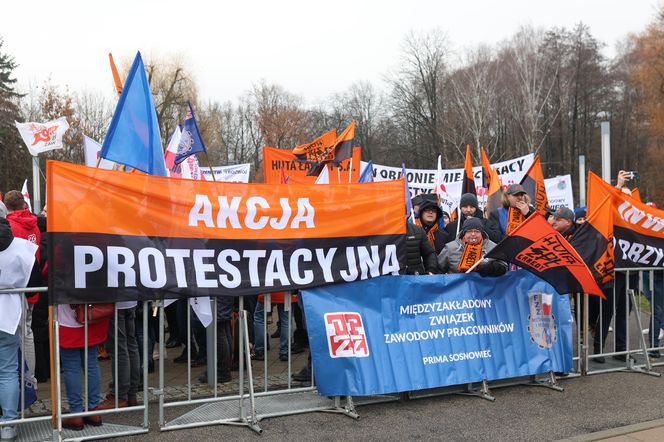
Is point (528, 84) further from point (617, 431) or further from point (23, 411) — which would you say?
point (23, 411)

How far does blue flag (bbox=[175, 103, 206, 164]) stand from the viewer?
6.92 m

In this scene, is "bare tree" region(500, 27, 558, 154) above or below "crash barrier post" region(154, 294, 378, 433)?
above

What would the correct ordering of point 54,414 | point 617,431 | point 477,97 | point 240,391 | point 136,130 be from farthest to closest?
point 477,97 < point 136,130 < point 240,391 < point 617,431 < point 54,414

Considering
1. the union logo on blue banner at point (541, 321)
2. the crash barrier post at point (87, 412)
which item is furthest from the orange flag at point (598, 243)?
the crash barrier post at point (87, 412)

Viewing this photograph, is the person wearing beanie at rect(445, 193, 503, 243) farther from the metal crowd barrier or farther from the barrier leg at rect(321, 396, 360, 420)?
the barrier leg at rect(321, 396, 360, 420)

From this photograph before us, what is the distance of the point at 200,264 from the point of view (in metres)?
5.36

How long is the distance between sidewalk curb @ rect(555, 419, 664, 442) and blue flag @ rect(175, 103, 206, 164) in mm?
4775

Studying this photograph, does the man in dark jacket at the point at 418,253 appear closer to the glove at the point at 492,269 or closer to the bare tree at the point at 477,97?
the glove at the point at 492,269

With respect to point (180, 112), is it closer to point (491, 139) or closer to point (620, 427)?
point (491, 139)

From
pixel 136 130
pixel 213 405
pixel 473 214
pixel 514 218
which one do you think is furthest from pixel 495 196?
pixel 136 130

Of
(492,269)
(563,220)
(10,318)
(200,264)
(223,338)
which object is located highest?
(563,220)

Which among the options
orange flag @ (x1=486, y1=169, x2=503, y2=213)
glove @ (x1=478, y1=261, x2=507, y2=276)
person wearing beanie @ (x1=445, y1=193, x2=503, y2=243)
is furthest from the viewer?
orange flag @ (x1=486, y1=169, x2=503, y2=213)

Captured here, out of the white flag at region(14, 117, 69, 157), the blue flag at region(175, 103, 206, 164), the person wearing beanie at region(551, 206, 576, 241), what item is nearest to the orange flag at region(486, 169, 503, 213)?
the person wearing beanie at region(551, 206, 576, 241)

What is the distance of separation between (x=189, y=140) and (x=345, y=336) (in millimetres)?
3041
